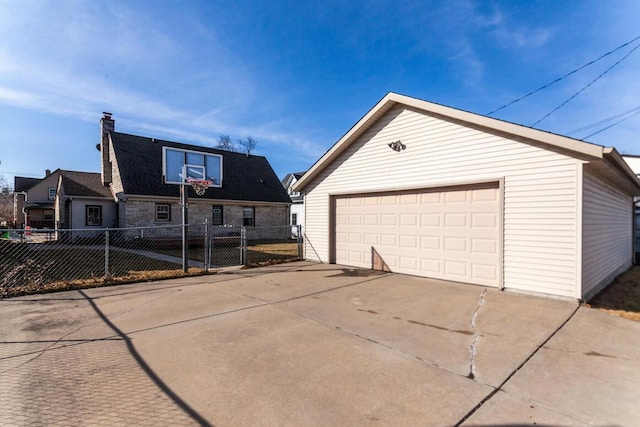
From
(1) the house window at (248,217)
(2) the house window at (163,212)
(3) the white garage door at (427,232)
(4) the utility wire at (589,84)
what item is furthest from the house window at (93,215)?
(4) the utility wire at (589,84)

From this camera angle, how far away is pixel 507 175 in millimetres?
6926

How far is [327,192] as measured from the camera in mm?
11047

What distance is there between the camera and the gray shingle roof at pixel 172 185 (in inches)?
700

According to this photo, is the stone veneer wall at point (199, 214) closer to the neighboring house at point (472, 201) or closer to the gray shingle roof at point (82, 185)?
the gray shingle roof at point (82, 185)

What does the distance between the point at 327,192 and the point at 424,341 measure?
7.41m

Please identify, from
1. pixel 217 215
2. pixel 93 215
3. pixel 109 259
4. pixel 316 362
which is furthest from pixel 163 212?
pixel 316 362

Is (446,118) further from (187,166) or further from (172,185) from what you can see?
(172,185)

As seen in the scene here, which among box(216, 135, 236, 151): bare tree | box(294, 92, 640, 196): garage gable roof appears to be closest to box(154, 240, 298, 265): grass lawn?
box(294, 92, 640, 196): garage gable roof

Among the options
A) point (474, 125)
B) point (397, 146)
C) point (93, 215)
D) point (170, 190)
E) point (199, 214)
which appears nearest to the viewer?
point (474, 125)

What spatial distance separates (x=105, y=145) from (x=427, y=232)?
20.4 m

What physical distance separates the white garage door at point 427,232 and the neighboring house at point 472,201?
3cm

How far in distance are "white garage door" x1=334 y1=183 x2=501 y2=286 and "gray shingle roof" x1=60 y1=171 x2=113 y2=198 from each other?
52.0ft

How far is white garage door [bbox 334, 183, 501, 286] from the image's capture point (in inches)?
287

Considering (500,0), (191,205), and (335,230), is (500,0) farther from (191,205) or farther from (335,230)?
A: (191,205)
